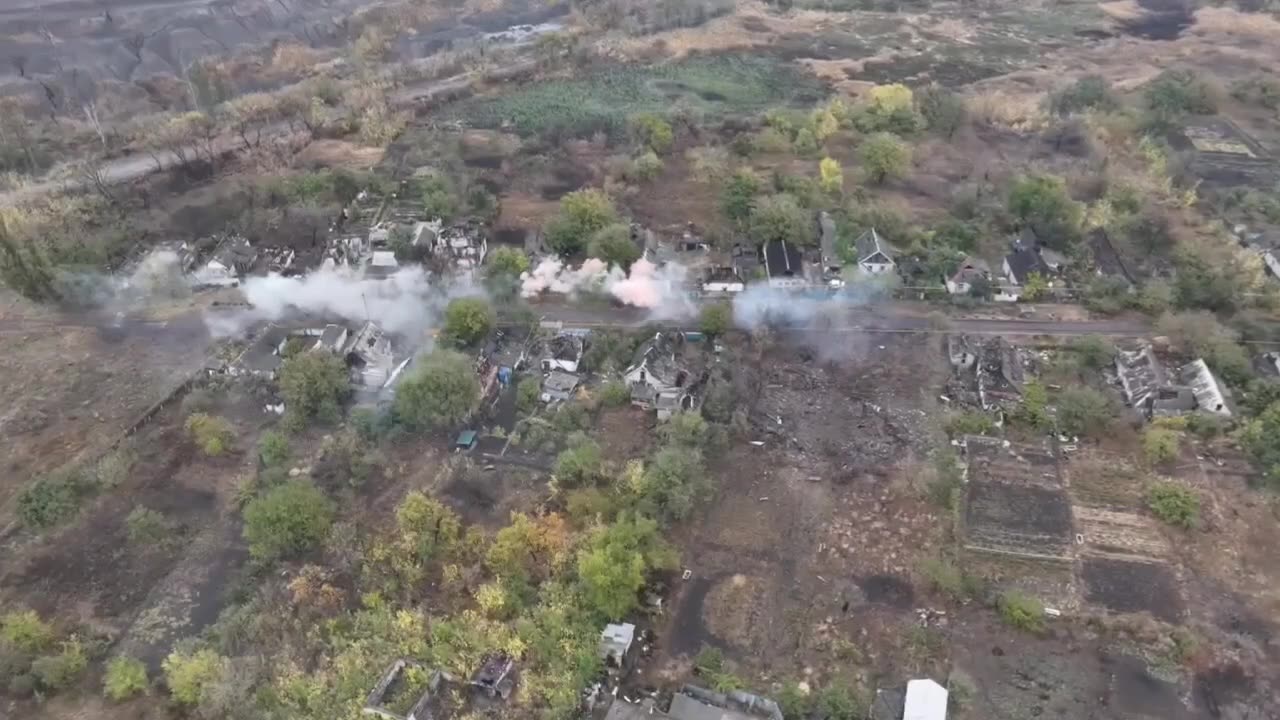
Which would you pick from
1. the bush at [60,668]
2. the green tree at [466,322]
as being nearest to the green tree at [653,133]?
the green tree at [466,322]

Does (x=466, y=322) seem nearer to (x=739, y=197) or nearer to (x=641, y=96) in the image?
(x=739, y=197)

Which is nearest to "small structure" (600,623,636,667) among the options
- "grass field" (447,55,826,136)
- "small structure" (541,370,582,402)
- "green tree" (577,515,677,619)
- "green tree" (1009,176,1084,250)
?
"green tree" (577,515,677,619)

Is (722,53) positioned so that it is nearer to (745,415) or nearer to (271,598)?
(745,415)

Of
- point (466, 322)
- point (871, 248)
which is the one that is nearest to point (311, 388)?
point (466, 322)

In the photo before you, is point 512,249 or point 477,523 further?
point 512,249

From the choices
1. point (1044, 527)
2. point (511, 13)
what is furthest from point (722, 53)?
point (1044, 527)
